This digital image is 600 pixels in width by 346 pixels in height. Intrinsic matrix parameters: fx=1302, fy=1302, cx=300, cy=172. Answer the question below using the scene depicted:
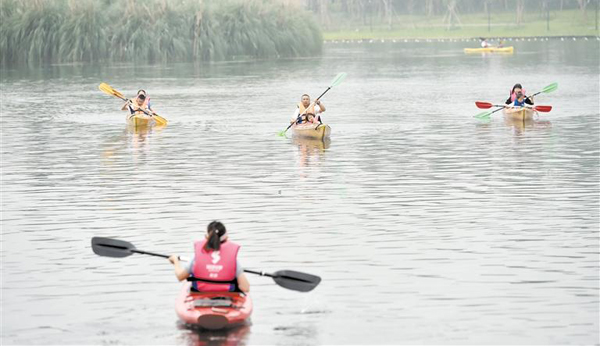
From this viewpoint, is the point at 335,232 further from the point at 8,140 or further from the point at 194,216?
the point at 8,140

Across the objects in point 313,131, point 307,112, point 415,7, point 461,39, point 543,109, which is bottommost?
point 461,39

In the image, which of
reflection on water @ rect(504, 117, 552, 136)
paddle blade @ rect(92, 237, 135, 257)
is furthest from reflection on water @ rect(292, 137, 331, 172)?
paddle blade @ rect(92, 237, 135, 257)

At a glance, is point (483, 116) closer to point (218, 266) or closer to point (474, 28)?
point (218, 266)

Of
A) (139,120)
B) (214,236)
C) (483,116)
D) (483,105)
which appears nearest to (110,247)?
(214,236)

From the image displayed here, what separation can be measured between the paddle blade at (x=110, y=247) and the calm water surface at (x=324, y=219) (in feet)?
1.83

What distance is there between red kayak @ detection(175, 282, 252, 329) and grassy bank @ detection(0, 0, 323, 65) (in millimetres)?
56185

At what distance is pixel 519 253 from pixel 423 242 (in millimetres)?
1531

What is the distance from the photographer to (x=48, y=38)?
227 feet

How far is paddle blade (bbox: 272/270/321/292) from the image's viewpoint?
14.7 metres

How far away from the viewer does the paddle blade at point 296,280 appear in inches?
580

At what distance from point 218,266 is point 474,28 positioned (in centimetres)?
12862

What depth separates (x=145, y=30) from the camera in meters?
72.2

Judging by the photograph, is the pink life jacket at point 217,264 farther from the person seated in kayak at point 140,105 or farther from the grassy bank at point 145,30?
the grassy bank at point 145,30

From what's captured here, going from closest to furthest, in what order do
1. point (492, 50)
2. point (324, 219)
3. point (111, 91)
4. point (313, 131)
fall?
point (324, 219) → point (313, 131) → point (111, 91) → point (492, 50)
